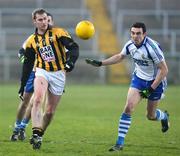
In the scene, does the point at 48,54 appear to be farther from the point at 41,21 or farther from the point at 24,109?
the point at 24,109

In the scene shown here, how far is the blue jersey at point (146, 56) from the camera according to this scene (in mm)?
11477

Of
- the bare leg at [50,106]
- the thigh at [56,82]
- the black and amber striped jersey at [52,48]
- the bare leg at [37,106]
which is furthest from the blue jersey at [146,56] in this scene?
the bare leg at [37,106]

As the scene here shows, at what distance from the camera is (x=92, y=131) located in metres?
14.4

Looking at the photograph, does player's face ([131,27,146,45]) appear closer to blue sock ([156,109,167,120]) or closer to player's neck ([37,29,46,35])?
player's neck ([37,29,46,35])

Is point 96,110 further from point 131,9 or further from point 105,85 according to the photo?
point 131,9

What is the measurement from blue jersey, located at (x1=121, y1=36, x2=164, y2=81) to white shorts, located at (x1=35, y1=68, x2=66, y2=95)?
1.26 meters

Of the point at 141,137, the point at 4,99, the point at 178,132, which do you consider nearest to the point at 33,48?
the point at 141,137

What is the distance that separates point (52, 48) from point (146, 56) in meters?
1.60

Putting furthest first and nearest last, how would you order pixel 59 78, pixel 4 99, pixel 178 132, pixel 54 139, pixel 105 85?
pixel 105 85
pixel 4 99
pixel 178 132
pixel 54 139
pixel 59 78

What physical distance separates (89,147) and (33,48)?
1941 millimetres

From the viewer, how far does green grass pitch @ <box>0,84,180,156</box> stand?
1108cm

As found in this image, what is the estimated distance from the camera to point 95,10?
37.4 metres

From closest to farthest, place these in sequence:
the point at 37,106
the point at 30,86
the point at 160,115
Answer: the point at 37,106, the point at 30,86, the point at 160,115

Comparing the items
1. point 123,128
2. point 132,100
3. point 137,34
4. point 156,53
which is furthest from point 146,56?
point 123,128
